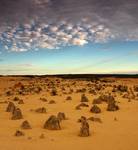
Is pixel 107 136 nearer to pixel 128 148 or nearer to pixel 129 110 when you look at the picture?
pixel 128 148

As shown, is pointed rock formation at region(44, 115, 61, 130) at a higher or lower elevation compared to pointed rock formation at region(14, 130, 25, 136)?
higher

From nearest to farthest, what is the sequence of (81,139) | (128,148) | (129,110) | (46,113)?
(128,148)
(81,139)
(46,113)
(129,110)

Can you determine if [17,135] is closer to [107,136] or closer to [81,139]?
[81,139]

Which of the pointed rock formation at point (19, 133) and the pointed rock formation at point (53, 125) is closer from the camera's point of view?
the pointed rock formation at point (19, 133)

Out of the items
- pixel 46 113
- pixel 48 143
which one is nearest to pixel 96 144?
pixel 48 143

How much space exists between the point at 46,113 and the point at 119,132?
444 centimetres

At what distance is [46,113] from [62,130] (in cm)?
354

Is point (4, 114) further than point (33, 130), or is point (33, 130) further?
point (4, 114)

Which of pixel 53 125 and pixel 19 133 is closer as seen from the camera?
pixel 19 133

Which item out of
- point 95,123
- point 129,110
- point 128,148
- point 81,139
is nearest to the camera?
point 128,148

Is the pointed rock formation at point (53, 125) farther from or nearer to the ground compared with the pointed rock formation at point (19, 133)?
farther from the ground

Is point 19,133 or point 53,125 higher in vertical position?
point 53,125

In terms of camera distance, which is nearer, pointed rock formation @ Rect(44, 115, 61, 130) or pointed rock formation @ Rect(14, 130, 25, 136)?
pointed rock formation @ Rect(14, 130, 25, 136)

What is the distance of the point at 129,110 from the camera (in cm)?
1438
